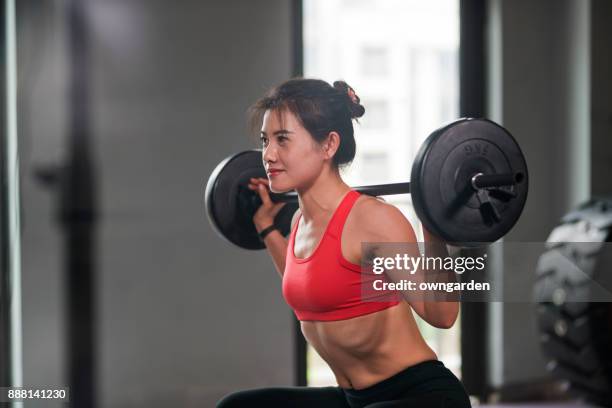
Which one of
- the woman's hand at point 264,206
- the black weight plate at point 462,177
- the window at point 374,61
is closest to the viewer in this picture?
the black weight plate at point 462,177

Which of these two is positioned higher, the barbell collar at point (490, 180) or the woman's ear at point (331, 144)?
the woman's ear at point (331, 144)

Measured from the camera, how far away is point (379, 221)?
63 centimetres

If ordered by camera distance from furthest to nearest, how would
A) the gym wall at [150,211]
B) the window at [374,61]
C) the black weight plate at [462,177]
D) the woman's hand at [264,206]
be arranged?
the gym wall at [150,211] → the window at [374,61] → the woman's hand at [264,206] → the black weight plate at [462,177]

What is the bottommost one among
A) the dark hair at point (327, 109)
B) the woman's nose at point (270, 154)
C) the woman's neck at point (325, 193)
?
the woman's neck at point (325, 193)

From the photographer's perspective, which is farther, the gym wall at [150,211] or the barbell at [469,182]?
the gym wall at [150,211]

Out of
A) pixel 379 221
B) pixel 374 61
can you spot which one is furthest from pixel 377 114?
pixel 379 221

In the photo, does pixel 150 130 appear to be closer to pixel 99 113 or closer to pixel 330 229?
pixel 99 113

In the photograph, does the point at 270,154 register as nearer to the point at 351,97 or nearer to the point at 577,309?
the point at 351,97

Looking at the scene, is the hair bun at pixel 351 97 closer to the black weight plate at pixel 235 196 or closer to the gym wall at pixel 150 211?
the black weight plate at pixel 235 196

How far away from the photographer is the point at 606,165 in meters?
0.93

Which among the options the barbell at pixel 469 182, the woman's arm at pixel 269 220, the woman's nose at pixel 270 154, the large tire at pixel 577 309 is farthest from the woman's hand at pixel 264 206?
the large tire at pixel 577 309

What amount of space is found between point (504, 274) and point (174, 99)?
604mm

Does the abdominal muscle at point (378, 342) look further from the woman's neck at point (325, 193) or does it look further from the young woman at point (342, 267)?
the woman's neck at point (325, 193)

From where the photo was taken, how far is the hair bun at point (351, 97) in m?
0.64
